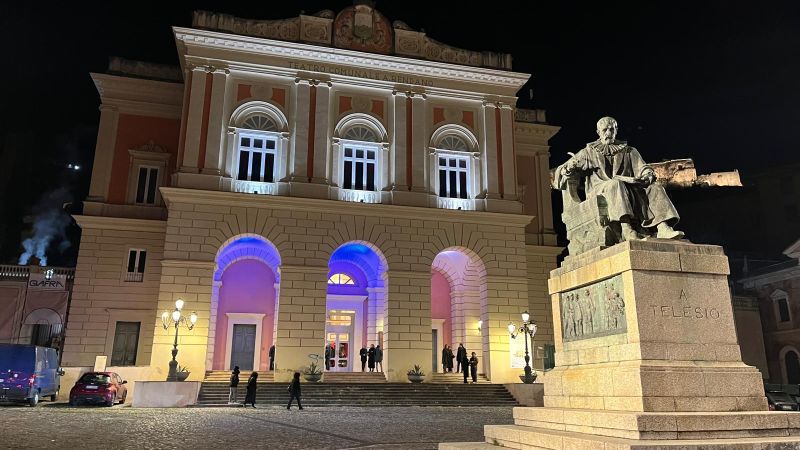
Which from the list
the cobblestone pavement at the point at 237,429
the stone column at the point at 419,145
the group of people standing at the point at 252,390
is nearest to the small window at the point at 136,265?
the group of people standing at the point at 252,390

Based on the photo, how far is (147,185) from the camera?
1013 inches

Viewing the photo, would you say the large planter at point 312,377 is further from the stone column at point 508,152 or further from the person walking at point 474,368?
the stone column at point 508,152

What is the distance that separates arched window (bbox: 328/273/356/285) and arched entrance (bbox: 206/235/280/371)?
242 cm

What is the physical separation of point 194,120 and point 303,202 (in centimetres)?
516

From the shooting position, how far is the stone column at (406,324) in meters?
22.2

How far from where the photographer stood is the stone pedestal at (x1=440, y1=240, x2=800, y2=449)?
4.85 m

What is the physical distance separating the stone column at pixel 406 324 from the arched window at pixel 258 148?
644 cm

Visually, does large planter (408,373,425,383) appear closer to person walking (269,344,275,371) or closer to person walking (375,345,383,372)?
person walking (375,345,383,372)

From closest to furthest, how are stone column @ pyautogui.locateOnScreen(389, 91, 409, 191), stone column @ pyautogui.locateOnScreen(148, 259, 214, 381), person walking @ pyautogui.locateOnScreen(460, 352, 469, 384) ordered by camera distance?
stone column @ pyautogui.locateOnScreen(148, 259, 214, 381)
person walking @ pyautogui.locateOnScreen(460, 352, 469, 384)
stone column @ pyautogui.locateOnScreen(389, 91, 409, 191)

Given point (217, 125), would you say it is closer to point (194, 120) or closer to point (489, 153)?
point (194, 120)

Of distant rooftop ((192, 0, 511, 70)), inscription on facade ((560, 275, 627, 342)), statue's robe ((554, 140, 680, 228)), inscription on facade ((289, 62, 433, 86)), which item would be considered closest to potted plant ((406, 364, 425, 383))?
inscription on facade ((289, 62, 433, 86))

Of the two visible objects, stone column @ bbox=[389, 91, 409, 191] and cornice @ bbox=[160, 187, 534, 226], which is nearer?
cornice @ bbox=[160, 187, 534, 226]

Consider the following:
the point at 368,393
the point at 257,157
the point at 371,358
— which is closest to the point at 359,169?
the point at 257,157

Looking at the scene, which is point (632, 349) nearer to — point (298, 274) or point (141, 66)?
point (298, 274)
